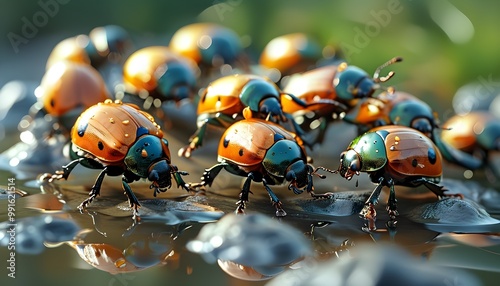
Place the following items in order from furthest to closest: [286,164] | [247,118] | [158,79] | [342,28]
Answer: [342,28], [158,79], [247,118], [286,164]

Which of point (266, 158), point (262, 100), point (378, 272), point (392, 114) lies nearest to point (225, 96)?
point (262, 100)

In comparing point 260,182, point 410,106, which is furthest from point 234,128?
point 410,106

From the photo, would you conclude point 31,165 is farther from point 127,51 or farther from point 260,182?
point 127,51

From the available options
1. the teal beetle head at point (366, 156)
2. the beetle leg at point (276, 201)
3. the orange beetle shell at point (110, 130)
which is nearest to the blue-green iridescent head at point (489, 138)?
the teal beetle head at point (366, 156)

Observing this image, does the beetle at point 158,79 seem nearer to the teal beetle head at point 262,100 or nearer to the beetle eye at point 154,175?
the teal beetle head at point 262,100

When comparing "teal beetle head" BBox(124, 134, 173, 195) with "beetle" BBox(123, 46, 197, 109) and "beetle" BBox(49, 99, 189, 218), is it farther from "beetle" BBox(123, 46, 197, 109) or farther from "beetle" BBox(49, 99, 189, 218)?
"beetle" BBox(123, 46, 197, 109)

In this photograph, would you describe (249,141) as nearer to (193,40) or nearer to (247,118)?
(247,118)
